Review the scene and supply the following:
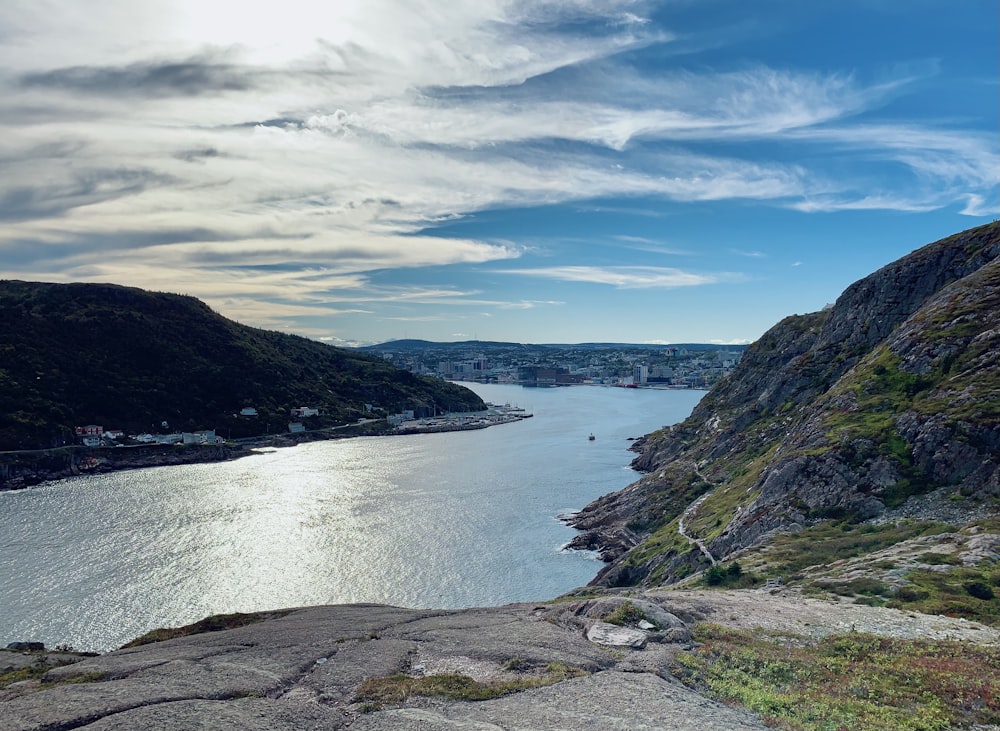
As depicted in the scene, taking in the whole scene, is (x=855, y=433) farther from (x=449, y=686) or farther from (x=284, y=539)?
(x=284, y=539)

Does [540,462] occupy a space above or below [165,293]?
below

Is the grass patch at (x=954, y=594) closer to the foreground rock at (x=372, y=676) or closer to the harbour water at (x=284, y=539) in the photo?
the foreground rock at (x=372, y=676)

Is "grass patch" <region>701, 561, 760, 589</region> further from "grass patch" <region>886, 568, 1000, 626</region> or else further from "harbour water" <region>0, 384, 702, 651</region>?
"harbour water" <region>0, 384, 702, 651</region>

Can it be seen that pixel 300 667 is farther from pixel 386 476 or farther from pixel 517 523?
pixel 386 476

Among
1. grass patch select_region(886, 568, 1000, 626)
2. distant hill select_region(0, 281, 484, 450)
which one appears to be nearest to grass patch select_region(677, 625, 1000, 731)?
grass patch select_region(886, 568, 1000, 626)

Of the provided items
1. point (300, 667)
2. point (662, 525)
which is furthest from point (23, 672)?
point (662, 525)

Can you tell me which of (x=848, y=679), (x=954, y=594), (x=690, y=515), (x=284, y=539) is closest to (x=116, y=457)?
(x=284, y=539)

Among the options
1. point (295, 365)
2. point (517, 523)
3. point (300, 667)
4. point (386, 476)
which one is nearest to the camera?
point (300, 667)
